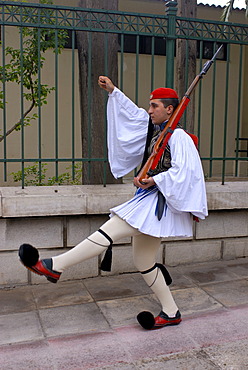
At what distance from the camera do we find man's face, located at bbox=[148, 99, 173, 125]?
335cm

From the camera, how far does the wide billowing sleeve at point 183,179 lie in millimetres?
3146

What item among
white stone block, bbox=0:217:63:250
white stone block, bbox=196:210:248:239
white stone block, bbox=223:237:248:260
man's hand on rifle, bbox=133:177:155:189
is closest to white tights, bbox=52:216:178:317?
man's hand on rifle, bbox=133:177:155:189

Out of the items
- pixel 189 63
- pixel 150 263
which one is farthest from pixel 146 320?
pixel 189 63

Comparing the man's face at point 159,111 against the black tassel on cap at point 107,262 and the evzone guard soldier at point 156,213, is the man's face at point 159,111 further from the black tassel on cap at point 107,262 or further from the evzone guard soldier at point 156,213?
the black tassel on cap at point 107,262

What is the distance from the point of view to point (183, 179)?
315cm

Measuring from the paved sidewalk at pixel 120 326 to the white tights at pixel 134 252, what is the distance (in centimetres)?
33

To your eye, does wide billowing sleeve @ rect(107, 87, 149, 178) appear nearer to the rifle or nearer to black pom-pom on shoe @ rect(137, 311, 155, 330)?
the rifle

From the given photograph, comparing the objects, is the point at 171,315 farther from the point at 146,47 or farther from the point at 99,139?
the point at 146,47

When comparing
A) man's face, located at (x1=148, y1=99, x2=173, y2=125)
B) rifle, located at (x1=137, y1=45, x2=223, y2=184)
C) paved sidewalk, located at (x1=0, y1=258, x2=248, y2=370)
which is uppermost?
man's face, located at (x1=148, y1=99, x2=173, y2=125)

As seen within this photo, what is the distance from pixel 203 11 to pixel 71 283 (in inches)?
365

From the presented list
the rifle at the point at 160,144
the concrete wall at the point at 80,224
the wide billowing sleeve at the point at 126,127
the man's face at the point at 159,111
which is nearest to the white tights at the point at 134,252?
the rifle at the point at 160,144

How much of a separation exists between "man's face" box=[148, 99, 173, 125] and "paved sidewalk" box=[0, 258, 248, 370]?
165 centimetres

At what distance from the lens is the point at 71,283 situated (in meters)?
4.44

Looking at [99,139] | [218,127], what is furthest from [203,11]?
[99,139]
